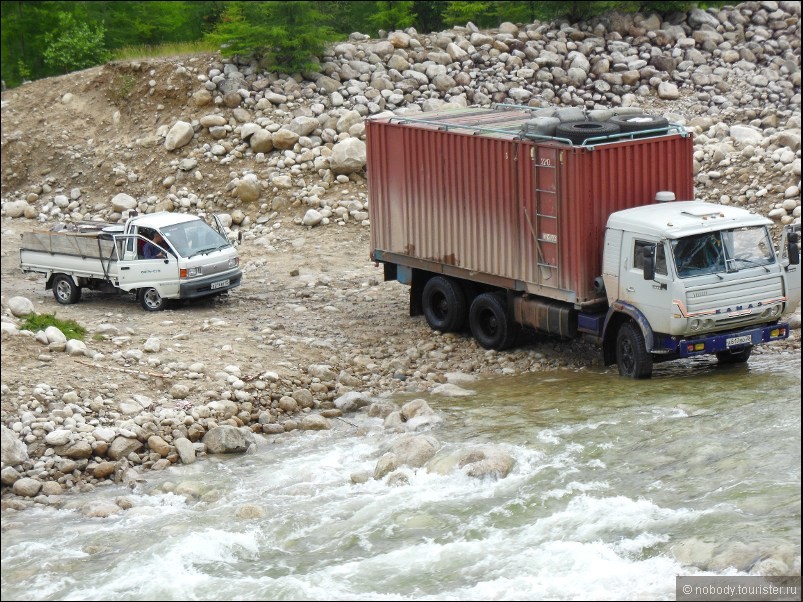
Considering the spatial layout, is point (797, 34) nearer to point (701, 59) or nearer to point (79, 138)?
point (701, 59)

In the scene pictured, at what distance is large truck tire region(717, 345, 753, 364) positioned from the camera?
16.6m

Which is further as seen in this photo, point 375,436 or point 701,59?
point 701,59

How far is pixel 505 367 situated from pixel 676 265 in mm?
3523

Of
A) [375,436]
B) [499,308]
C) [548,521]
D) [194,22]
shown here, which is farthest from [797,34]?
[548,521]

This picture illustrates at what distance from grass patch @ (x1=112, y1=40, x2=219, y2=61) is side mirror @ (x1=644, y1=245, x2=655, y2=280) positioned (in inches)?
721

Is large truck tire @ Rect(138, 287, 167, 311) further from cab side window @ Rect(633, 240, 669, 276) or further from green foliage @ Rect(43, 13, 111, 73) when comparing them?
green foliage @ Rect(43, 13, 111, 73)

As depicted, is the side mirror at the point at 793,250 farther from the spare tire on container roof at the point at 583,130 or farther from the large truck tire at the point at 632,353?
the spare tire on container roof at the point at 583,130

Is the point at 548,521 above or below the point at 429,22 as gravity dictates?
below

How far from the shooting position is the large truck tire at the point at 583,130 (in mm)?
16391

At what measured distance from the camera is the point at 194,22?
35531 millimetres

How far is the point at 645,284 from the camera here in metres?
15.5

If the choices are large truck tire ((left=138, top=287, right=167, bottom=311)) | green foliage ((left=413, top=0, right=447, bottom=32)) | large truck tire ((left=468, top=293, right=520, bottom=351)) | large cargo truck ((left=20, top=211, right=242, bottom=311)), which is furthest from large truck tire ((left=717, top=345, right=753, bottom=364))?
green foliage ((left=413, top=0, right=447, bottom=32))

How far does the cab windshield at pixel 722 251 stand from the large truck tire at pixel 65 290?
10.9 m

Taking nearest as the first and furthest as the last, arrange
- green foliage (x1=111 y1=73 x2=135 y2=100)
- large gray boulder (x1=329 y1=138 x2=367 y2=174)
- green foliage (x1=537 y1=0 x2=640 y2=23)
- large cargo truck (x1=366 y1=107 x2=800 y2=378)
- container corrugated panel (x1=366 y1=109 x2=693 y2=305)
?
large cargo truck (x1=366 y1=107 x2=800 y2=378) < container corrugated panel (x1=366 y1=109 x2=693 y2=305) < large gray boulder (x1=329 y1=138 x2=367 y2=174) < green foliage (x1=111 y1=73 x2=135 y2=100) < green foliage (x1=537 y1=0 x2=640 y2=23)
